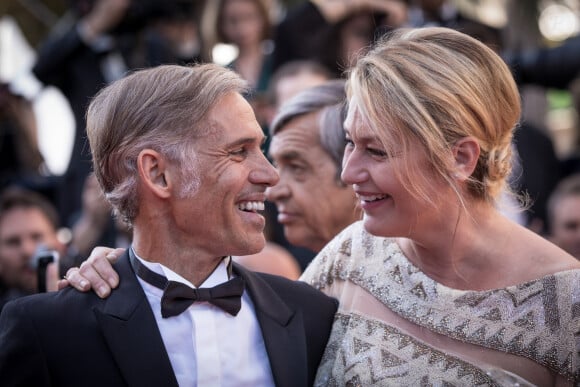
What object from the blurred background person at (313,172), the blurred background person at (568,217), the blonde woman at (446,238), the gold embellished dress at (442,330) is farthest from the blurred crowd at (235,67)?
the blonde woman at (446,238)

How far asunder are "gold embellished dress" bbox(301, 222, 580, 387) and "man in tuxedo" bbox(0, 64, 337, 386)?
203 millimetres

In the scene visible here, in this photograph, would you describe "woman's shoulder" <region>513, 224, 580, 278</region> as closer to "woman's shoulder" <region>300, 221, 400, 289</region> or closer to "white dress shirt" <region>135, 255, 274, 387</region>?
"woman's shoulder" <region>300, 221, 400, 289</region>

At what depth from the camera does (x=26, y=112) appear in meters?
8.07

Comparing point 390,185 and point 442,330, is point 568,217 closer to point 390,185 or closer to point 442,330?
point 442,330

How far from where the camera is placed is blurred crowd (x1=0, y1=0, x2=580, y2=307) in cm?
636

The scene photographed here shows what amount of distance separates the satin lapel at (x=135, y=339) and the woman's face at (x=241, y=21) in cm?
385

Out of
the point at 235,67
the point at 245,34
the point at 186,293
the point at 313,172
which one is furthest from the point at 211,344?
the point at 245,34

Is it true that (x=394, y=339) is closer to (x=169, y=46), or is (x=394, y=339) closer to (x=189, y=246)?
(x=189, y=246)

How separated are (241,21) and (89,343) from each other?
405 centimetres

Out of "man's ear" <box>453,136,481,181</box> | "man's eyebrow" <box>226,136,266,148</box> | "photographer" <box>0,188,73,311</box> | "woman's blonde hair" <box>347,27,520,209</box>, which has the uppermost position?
"woman's blonde hair" <box>347,27,520,209</box>

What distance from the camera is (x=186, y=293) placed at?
134 inches

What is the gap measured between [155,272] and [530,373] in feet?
4.49

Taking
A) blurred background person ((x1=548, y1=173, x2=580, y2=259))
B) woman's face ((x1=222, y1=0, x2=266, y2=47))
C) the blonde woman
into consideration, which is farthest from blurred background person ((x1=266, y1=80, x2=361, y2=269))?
woman's face ((x1=222, y1=0, x2=266, y2=47))

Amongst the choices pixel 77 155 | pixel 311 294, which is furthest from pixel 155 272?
pixel 77 155
